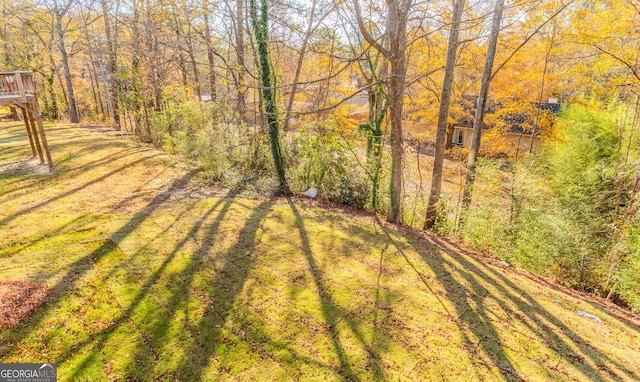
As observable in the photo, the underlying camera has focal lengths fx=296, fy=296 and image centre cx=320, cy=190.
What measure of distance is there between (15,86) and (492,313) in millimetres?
9847

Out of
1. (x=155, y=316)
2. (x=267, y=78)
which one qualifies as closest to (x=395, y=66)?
(x=267, y=78)

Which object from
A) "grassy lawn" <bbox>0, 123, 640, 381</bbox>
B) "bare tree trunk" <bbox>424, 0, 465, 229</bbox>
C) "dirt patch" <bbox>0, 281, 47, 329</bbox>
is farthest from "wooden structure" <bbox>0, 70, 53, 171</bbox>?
"bare tree trunk" <bbox>424, 0, 465, 229</bbox>

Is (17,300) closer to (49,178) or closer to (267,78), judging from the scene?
(49,178)

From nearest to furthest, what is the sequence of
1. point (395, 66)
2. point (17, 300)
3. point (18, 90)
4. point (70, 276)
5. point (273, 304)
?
point (17, 300), point (273, 304), point (70, 276), point (395, 66), point (18, 90)

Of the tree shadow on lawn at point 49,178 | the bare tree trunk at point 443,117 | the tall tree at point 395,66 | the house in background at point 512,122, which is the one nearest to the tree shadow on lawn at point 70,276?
the tree shadow on lawn at point 49,178

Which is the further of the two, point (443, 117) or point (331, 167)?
point (331, 167)

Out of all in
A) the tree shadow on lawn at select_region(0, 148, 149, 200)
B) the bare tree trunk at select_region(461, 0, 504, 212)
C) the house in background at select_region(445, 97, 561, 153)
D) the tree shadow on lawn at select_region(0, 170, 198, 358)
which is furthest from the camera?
the house in background at select_region(445, 97, 561, 153)

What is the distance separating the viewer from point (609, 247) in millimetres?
5273

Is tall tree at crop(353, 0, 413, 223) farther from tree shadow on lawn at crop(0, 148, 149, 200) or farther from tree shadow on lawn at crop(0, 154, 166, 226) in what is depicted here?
tree shadow on lawn at crop(0, 148, 149, 200)

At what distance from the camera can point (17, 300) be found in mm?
2986

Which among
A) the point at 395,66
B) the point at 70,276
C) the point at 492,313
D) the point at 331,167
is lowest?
the point at 492,313

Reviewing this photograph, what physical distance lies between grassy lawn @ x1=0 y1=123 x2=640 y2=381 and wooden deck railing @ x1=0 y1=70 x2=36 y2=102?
2.18 meters

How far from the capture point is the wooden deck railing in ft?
20.6

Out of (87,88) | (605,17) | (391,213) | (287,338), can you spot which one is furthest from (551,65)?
(87,88)
